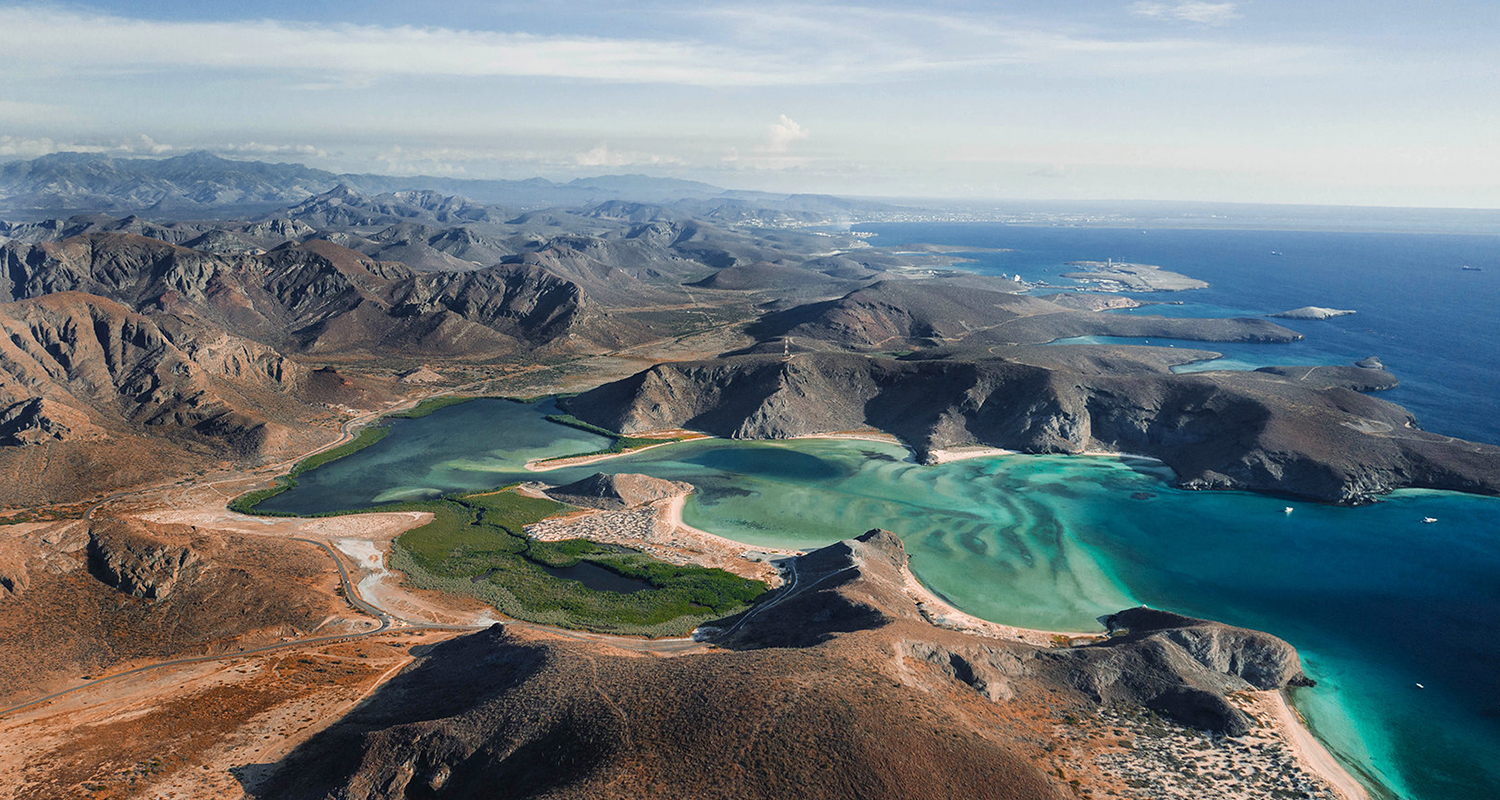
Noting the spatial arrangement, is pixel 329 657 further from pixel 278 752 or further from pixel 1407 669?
pixel 1407 669

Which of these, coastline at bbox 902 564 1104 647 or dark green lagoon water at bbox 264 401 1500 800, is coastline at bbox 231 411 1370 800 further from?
dark green lagoon water at bbox 264 401 1500 800

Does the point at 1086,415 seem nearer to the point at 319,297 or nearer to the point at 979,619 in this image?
the point at 979,619

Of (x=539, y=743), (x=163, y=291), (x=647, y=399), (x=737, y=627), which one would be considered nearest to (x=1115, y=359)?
(x=647, y=399)

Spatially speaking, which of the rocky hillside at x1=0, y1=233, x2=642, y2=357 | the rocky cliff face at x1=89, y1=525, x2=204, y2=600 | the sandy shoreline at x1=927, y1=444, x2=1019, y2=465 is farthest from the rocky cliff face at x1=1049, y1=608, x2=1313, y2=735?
the rocky hillside at x1=0, y1=233, x2=642, y2=357

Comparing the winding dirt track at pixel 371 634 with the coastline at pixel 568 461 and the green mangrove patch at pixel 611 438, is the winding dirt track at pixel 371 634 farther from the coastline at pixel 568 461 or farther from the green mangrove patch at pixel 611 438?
the green mangrove patch at pixel 611 438

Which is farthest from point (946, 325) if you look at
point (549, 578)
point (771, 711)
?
point (771, 711)
